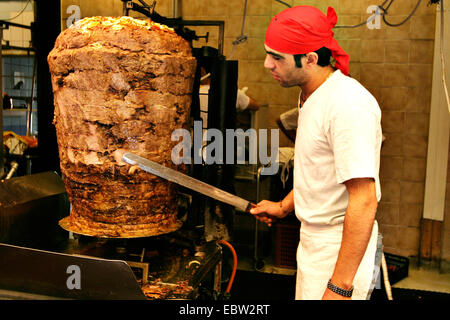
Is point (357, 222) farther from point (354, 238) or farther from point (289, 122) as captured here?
point (289, 122)

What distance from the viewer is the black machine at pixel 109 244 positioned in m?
1.51

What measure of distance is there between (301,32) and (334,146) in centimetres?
42

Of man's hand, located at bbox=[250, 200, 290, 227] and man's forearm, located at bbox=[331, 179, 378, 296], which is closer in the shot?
man's forearm, located at bbox=[331, 179, 378, 296]

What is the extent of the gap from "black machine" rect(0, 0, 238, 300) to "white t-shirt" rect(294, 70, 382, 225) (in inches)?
23.5

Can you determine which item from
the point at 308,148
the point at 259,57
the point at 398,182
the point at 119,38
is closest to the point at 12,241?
the point at 119,38

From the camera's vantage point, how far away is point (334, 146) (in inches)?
54.9

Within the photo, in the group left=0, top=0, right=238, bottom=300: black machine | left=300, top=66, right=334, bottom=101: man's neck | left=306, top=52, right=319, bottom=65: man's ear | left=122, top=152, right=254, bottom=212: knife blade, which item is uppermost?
left=306, top=52, right=319, bottom=65: man's ear

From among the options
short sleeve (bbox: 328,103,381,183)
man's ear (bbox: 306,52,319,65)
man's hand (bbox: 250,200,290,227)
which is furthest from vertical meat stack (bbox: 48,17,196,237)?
short sleeve (bbox: 328,103,381,183)

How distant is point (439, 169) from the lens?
4133mm

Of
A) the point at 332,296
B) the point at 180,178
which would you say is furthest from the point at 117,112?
the point at 332,296

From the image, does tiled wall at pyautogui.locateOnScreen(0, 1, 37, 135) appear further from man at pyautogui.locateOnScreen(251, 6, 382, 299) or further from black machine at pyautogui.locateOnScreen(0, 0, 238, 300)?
man at pyautogui.locateOnScreen(251, 6, 382, 299)

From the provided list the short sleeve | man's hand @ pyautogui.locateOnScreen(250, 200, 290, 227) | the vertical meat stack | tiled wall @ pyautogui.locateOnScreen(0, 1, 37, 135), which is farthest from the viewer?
tiled wall @ pyautogui.locateOnScreen(0, 1, 37, 135)

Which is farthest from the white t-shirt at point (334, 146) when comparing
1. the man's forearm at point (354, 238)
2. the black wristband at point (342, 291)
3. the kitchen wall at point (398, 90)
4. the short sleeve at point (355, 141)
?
the kitchen wall at point (398, 90)

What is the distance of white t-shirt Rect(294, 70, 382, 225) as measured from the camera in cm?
135
